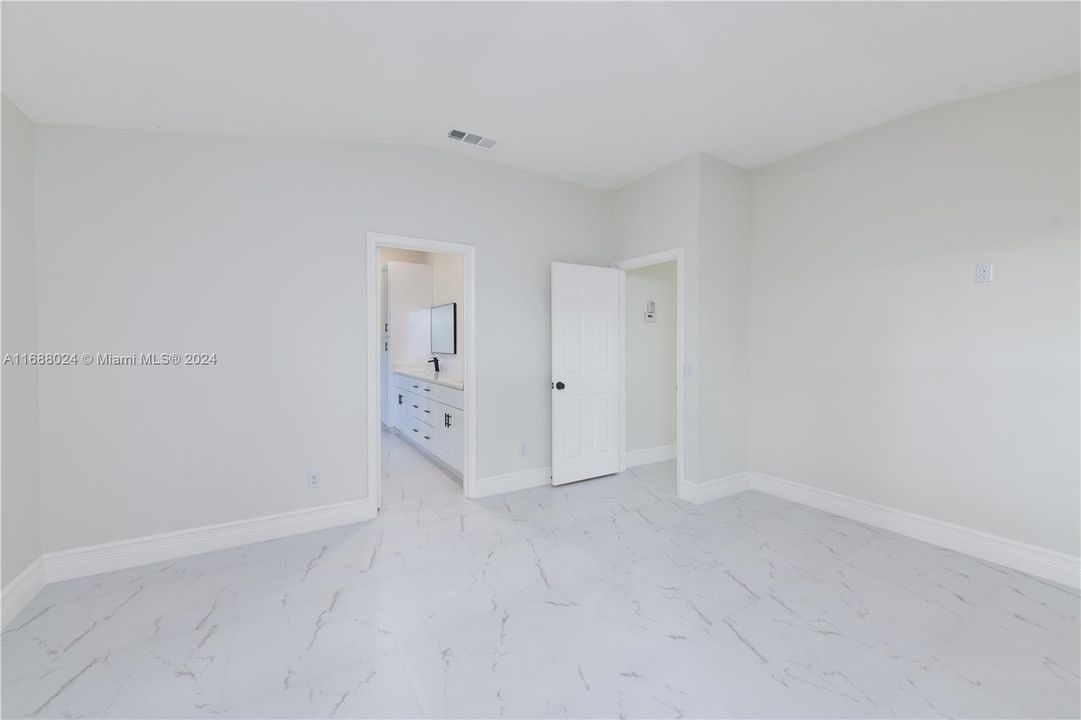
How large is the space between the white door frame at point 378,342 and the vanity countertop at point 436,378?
319mm

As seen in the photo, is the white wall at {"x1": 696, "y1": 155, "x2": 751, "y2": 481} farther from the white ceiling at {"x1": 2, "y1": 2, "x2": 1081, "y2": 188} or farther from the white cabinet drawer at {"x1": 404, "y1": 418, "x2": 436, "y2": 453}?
the white cabinet drawer at {"x1": 404, "y1": 418, "x2": 436, "y2": 453}

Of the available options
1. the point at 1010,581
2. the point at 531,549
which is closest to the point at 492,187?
the point at 531,549

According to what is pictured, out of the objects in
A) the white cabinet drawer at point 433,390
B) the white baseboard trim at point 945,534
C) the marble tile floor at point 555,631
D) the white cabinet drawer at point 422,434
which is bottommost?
the marble tile floor at point 555,631

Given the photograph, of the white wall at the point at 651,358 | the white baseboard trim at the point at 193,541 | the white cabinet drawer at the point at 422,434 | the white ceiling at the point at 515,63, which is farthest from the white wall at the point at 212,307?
the white wall at the point at 651,358

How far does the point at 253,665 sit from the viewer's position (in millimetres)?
1755

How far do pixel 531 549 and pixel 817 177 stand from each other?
11.5 feet

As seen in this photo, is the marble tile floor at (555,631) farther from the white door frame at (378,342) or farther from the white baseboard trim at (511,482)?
the white baseboard trim at (511,482)

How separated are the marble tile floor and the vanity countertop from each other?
1.43m

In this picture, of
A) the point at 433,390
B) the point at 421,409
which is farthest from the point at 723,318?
the point at 421,409

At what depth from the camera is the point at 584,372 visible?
4086mm

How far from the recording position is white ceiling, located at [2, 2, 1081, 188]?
190 centimetres

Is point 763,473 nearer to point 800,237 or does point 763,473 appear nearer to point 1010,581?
point 1010,581

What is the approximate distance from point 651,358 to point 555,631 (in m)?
3.18

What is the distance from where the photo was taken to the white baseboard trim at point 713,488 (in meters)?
3.54
